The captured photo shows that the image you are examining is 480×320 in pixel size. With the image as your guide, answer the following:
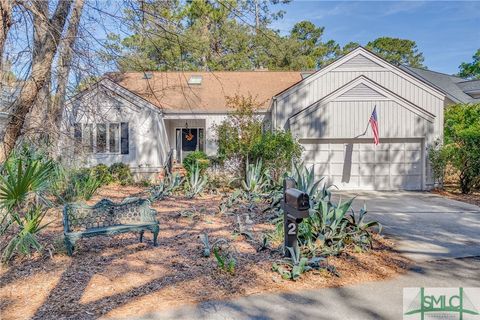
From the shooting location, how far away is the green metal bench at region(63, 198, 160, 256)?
19.0ft

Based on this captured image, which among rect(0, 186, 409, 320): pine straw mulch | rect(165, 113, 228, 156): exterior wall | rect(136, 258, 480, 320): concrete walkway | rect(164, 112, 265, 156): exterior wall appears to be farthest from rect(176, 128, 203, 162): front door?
rect(136, 258, 480, 320): concrete walkway

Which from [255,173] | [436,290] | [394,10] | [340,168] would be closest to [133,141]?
[255,173]

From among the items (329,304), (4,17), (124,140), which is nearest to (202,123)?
(124,140)

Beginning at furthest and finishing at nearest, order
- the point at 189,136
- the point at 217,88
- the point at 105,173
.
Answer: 1. the point at 189,136
2. the point at 217,88
3. the point at 105,173

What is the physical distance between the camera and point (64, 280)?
189 inches

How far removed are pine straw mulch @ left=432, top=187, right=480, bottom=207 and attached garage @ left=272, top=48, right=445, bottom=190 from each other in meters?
0.76

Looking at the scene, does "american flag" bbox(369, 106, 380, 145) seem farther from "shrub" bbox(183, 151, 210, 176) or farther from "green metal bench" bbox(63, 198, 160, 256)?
"green metal bench" bbox(63, 198, 160, 256)

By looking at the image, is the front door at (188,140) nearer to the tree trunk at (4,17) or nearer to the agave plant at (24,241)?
the agave plant at (24,241)

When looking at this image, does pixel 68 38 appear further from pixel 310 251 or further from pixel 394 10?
pixel 394 10

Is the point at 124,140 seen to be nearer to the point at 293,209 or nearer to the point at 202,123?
the point at 202,123

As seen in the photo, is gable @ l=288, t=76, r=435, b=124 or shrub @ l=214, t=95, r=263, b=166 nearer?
shrub @ l=214, t=95, r=263, b=166

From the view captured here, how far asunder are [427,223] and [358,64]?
9551 millimetres

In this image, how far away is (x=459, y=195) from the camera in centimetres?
1403

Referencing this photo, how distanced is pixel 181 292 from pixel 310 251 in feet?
7.00
